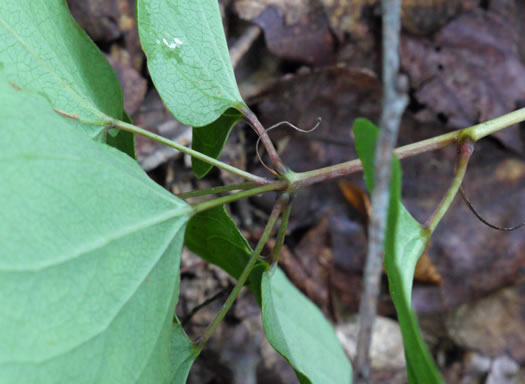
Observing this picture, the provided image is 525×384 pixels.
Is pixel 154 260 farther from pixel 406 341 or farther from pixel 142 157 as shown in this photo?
pixel 142 157

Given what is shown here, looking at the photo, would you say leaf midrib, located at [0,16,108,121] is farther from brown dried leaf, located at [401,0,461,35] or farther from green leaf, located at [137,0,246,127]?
brown dried leaf, located at [401,0,461,35]

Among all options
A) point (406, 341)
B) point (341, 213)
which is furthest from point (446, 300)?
point (406, 341)

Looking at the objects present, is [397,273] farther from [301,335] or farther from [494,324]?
[494,324]

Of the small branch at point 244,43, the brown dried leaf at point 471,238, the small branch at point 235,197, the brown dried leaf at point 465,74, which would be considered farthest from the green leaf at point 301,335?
the brown dried leaf at point 465,74

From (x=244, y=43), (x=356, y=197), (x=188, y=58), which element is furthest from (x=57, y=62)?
(x=356, y=197)

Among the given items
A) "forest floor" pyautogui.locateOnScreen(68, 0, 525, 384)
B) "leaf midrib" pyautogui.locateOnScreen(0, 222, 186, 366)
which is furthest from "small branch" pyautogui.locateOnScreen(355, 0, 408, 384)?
"forest floor" pyautogui.locateOnScreen(68, 0, 525, 384)

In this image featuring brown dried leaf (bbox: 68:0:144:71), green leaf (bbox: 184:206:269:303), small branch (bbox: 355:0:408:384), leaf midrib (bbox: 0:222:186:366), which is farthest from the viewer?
brown dried leaf (bbox: 68:0:144:71)

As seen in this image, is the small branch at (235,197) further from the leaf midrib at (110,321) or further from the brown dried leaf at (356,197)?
the brown dried leaf at (356,197)
